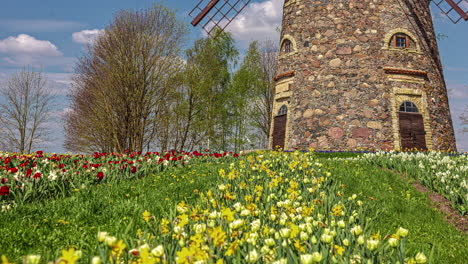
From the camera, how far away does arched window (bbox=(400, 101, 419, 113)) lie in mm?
15742

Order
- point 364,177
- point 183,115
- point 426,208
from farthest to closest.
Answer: point 183,115, point 364,177, point 426,208

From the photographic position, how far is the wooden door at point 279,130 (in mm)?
17308

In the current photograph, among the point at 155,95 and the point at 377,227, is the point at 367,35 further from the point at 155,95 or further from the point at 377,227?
the point at 377,227

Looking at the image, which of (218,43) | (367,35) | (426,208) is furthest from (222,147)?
(426,208)

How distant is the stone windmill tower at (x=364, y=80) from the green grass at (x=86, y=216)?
9.98 meters

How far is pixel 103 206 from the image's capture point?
5.39 metres

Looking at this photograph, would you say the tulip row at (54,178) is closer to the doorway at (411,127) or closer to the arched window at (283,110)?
the arched window at (283,110)

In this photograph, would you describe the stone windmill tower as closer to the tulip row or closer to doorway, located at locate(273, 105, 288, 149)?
doorway, located at locate(273, 105, 288, 149)

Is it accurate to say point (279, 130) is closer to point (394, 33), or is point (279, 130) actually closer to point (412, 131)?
point (412, 131)

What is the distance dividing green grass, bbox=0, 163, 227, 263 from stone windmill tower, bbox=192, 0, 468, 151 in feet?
32.7

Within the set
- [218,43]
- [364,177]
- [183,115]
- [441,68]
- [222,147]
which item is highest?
[218,43]

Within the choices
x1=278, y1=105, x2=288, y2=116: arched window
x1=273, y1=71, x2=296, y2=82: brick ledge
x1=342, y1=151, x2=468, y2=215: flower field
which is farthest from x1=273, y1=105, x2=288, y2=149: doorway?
x1=342, y1=151, x2=468, y2=215: flower field

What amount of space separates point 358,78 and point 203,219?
14123 millimetres

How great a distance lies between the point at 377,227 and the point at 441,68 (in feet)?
52.0
